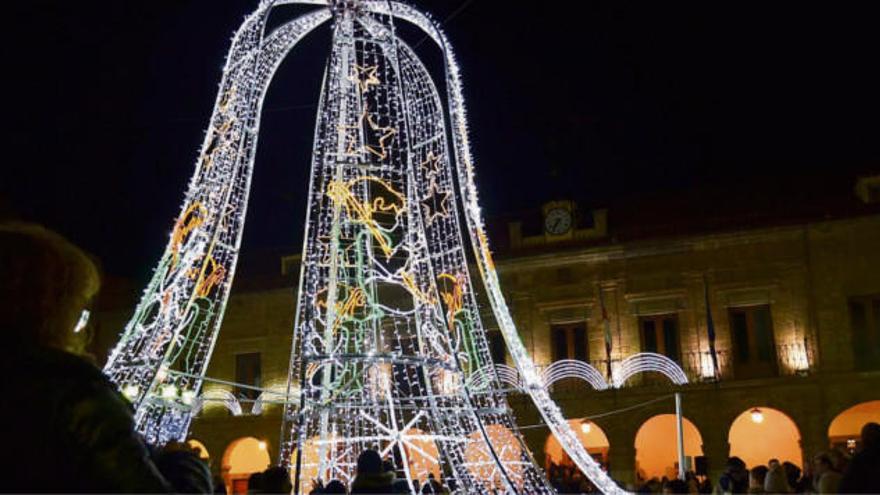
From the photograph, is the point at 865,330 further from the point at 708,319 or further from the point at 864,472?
the point at 864,472

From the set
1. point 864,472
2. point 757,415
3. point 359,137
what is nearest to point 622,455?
point 757,415

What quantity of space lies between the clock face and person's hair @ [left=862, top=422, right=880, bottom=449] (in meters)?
19.8

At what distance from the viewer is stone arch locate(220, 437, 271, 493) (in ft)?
83.6

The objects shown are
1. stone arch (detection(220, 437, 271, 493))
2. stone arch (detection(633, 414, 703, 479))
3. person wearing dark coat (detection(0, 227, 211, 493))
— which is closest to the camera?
person wearing dark coat (detection(0, 227, 211, 493))

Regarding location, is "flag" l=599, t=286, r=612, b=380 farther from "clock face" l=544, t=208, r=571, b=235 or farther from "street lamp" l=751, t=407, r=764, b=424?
"street lamp" l=751, t=407, r=764, b=424

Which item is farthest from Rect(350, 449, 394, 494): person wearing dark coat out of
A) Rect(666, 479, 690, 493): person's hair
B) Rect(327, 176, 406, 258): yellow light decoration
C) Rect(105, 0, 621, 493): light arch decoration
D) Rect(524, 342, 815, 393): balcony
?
Rect(524, 342, 815, 393): balcony

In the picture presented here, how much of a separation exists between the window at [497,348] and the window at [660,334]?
151 inches

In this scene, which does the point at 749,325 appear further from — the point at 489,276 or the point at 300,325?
the point at 300,325

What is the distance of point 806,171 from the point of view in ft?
76.6

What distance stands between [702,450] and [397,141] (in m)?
14.6

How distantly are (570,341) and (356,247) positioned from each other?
1451 centimetres

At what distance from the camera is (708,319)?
64.6ft

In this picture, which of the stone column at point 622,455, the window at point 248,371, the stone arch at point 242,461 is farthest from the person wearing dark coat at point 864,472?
the window at point 248,371

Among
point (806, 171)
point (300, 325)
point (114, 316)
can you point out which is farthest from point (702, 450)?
point (114, 316)
